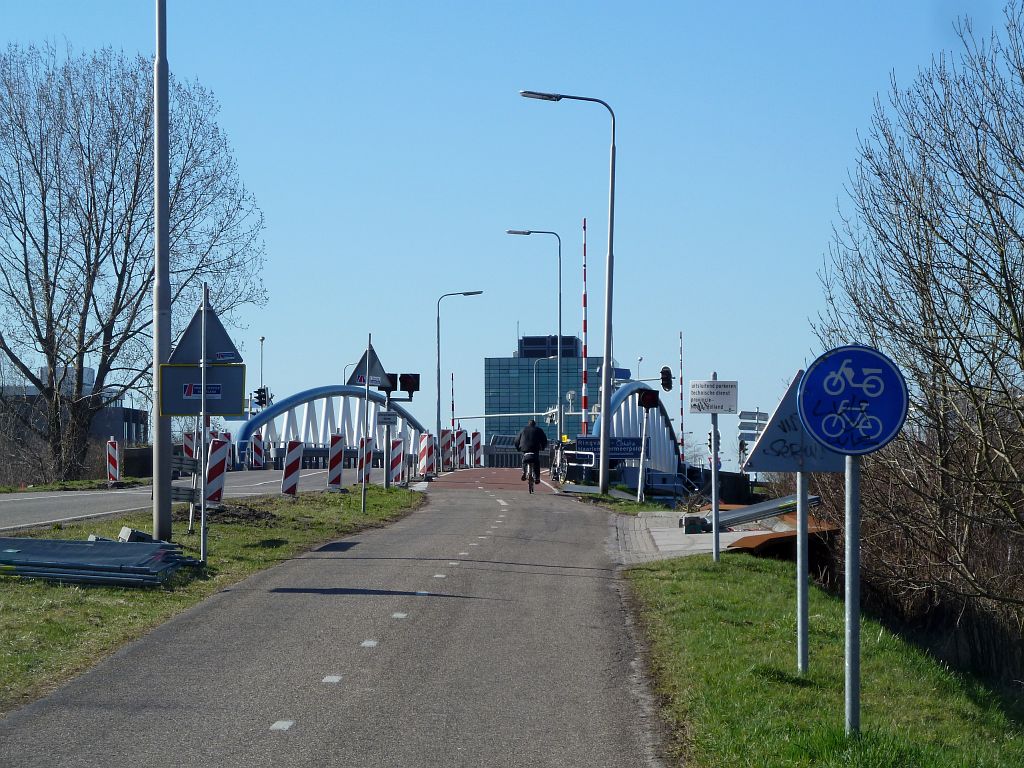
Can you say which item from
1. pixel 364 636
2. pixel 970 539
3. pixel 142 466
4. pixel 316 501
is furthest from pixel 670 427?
pixel 364 636

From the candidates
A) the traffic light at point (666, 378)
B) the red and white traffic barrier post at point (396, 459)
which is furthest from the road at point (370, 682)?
the traffic light at point (666, 378)

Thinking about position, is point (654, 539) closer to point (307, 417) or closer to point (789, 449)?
point (789, 449)

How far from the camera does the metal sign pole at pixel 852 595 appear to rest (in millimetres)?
6254

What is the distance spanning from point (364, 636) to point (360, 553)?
18.1 feet

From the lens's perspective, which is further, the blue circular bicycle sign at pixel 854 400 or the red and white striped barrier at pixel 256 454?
the red and white striped barrier at pixel 256 454

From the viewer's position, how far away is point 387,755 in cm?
594

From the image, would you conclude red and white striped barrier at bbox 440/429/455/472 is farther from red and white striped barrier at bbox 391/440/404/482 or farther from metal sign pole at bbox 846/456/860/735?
metal sign pole at bbox 846/456/860/735

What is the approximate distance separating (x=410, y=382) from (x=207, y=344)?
13.2 meters

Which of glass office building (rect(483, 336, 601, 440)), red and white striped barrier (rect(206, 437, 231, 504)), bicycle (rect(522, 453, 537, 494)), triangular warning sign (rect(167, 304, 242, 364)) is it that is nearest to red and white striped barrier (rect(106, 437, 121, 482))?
bicycle (rect(522, 453, 537, 494))

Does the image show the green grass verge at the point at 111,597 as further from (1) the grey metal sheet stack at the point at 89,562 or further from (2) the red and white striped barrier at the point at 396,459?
(2) the red and white striped barrier at the point at 396,459

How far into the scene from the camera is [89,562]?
1141 centimetres

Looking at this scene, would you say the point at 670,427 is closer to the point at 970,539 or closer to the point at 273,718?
the point at 970,539

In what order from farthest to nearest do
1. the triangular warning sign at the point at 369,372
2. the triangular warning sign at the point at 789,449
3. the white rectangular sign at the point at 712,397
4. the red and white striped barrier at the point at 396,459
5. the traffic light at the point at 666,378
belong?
the traffic light at the point at 666,378 < the red and white striped barrier at the point at 396,459 < the triangular warning sign at the point at 369,372 < the white rectangular sign at the point at 712,397 < the triangular warning sign at the point at 789,449

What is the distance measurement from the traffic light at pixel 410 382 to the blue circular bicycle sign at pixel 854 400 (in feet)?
65.2
